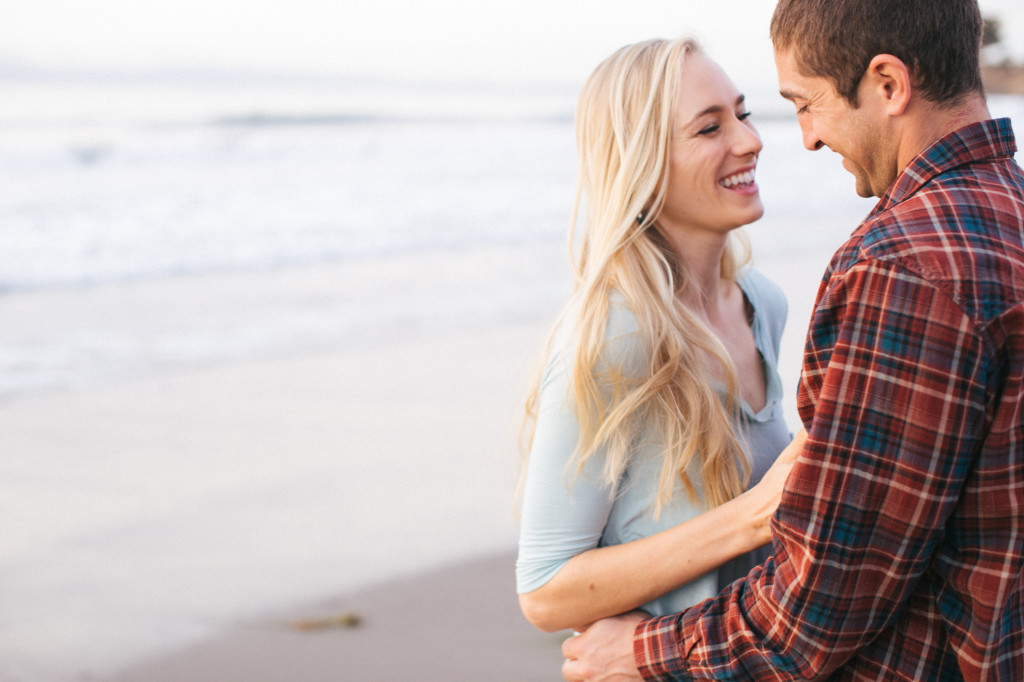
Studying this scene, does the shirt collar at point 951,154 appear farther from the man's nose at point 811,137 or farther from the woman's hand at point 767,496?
the woman's hand at point 767,496

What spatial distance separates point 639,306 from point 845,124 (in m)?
0.72

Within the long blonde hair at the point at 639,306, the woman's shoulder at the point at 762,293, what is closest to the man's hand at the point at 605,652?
the long blonde hair at the point at 639,306

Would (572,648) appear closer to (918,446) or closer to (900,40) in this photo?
(918,446)

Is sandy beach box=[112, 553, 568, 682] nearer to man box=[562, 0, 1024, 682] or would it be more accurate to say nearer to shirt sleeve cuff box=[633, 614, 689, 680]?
shirt sleeve cuff box=[633, 614, 689, 680]

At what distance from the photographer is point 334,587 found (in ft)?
13.1

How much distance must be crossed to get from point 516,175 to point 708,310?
13621mm

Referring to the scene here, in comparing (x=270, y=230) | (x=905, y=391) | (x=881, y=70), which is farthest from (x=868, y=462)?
(x=270, y=230)

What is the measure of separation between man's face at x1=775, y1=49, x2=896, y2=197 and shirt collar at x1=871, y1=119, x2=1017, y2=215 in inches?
2.9

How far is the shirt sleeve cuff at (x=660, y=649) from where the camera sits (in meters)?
1.70

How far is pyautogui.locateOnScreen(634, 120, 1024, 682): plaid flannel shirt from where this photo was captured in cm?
128

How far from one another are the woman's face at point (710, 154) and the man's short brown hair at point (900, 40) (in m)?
0.78

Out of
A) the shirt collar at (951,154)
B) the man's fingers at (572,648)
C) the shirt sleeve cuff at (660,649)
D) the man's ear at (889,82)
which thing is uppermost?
the man's ear at (889,82)

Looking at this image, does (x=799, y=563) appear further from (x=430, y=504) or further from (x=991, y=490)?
(x=430, y=504)

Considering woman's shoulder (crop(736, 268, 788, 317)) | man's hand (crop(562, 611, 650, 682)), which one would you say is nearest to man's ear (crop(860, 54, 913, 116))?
man's hand (crop(562, 611, 650, 682))
